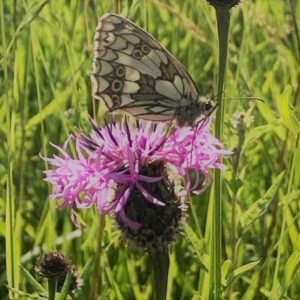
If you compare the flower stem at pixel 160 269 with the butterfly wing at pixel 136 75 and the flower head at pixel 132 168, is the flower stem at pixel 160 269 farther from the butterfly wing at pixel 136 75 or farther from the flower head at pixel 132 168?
the butterfly wing at pixel 136 75

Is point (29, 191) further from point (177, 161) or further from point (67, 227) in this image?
point (177, 161)

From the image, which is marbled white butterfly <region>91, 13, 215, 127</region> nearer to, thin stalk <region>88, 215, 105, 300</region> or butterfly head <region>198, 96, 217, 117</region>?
butterfly head <region>198, 96, 217, 117</region>

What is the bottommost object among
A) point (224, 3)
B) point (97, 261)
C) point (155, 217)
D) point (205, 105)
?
point (97, 261)

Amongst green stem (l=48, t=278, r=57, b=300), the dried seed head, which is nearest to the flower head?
the dried seed head

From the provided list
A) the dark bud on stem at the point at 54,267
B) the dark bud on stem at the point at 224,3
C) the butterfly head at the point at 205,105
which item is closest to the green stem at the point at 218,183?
the dark bud on stem at the point at 224,3

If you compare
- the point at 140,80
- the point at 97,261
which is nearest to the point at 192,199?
the point at 97,261

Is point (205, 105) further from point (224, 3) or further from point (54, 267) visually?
point (54, 267)

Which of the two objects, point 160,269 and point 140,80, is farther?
point 140,80
